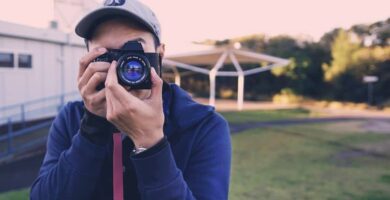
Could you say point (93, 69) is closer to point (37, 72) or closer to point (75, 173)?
point (75, 173)

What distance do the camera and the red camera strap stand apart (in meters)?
0.17

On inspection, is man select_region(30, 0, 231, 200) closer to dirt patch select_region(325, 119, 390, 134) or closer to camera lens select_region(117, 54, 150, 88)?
camera lens select_region(117, 54, 150, 88)

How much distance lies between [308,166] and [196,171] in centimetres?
814

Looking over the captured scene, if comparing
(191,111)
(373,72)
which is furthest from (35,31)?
(373,72)

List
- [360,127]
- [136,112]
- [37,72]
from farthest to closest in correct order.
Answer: [360,127] → [37,72] → [136,112]

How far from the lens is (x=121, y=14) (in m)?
1.34

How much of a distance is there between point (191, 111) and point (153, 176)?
0.34 metres

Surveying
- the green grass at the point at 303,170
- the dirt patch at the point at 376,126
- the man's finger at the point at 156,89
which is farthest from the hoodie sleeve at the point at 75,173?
the dirt patch at the point at 376,126

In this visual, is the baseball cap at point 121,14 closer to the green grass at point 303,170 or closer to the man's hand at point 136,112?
the man's hand at point 136,112

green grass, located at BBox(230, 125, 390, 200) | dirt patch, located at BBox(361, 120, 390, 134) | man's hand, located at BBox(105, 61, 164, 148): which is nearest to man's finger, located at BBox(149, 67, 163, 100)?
man's hand, located at BBox(105, 61, 164, 148)

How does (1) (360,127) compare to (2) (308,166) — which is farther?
(1) (360,127)

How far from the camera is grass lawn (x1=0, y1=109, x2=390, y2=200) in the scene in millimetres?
6789

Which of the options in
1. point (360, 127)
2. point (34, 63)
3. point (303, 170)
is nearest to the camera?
point (303, 170)

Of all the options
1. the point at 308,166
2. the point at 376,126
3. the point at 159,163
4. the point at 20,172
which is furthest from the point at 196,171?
the point at 376,126
